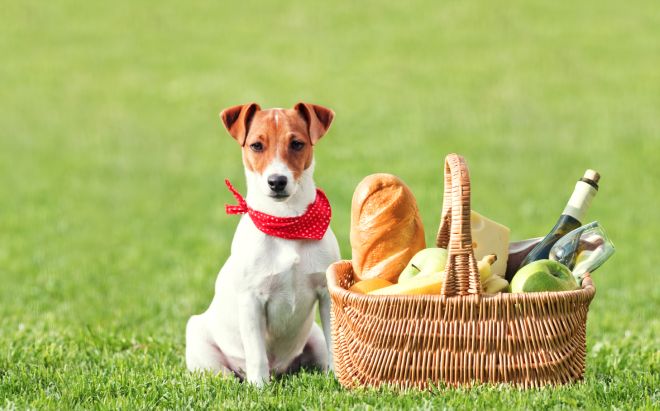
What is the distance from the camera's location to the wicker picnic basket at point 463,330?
180 inches

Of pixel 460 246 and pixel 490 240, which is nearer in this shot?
pixel 460 246

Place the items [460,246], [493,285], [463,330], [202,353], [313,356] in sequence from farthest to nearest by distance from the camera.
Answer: [313,356] → [202,353] → [493,285] → [463,330] → [460,246]

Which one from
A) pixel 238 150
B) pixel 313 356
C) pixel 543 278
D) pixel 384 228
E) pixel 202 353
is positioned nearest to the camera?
pixel 543 278

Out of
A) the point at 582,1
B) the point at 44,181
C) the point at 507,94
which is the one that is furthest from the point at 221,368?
the point at 582,1

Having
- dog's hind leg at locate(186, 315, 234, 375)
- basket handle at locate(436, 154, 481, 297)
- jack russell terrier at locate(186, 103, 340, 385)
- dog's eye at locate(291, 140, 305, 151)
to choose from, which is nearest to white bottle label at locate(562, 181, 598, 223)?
basket handle at locate(436, 154, 481, 297)

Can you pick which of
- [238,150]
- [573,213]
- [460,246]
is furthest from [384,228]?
[238,150]

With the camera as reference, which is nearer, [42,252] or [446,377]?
[446,377]

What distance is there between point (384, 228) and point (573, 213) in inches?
40.5

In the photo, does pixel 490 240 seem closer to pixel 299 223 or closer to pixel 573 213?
pixel 573 213

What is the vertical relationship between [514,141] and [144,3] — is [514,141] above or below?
below

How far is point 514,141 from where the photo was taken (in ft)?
51.7

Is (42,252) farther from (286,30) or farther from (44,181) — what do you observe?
(286,30)

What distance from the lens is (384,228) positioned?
5133 mm

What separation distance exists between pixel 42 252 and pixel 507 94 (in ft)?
30.2
